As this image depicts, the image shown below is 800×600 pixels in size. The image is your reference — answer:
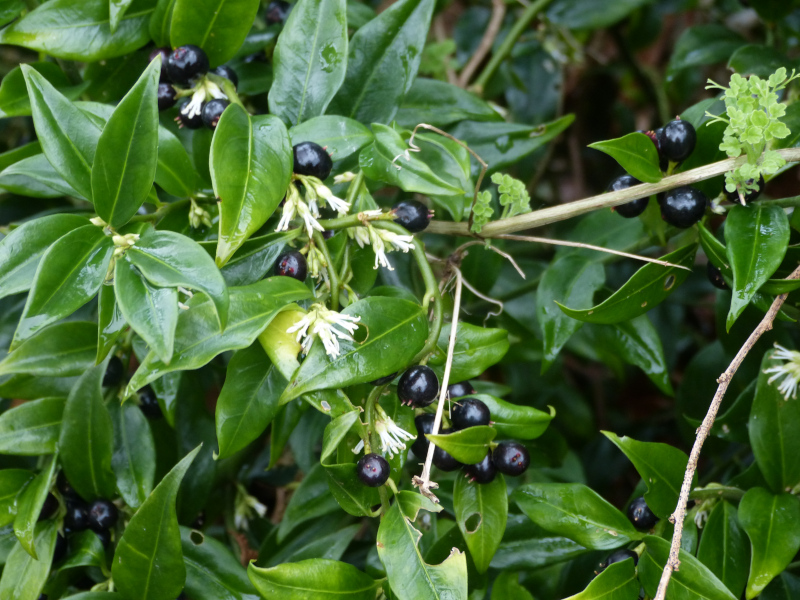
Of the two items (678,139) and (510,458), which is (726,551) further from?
(678,139)

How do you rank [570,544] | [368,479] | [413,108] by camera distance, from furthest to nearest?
[413,108] < [570,544] < [368,479]

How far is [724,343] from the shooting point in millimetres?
1396

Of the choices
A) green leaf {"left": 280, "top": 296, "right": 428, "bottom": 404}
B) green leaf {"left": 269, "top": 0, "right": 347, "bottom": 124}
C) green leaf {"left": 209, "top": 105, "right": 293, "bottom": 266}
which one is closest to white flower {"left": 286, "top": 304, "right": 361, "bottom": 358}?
green leaf {"left": 280, "top": 296, "right": 428, "bottom": 404}

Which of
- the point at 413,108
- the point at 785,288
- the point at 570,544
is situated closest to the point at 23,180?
the point at 413,108

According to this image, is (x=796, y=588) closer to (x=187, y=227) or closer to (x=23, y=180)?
(x=187, y=227)

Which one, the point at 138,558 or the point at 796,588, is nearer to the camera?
the point at 138,558

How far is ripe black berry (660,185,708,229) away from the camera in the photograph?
1.00 m

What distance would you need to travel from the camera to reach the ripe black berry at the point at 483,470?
94 centimetres

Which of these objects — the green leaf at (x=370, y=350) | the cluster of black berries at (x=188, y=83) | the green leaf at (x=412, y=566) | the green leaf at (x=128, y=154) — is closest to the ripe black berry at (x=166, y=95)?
the cluster of black berries at (x=188, y=83)

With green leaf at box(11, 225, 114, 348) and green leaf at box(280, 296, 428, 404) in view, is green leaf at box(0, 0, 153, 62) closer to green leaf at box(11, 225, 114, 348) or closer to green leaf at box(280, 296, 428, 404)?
green leaf at box(11, 225, 114, 348)

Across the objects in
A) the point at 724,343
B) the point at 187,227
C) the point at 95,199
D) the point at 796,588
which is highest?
the point at 95,199

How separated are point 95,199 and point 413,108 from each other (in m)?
0.67

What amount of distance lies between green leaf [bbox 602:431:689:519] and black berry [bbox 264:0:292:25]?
1030mm

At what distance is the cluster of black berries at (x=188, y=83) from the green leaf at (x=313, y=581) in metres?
0.61
